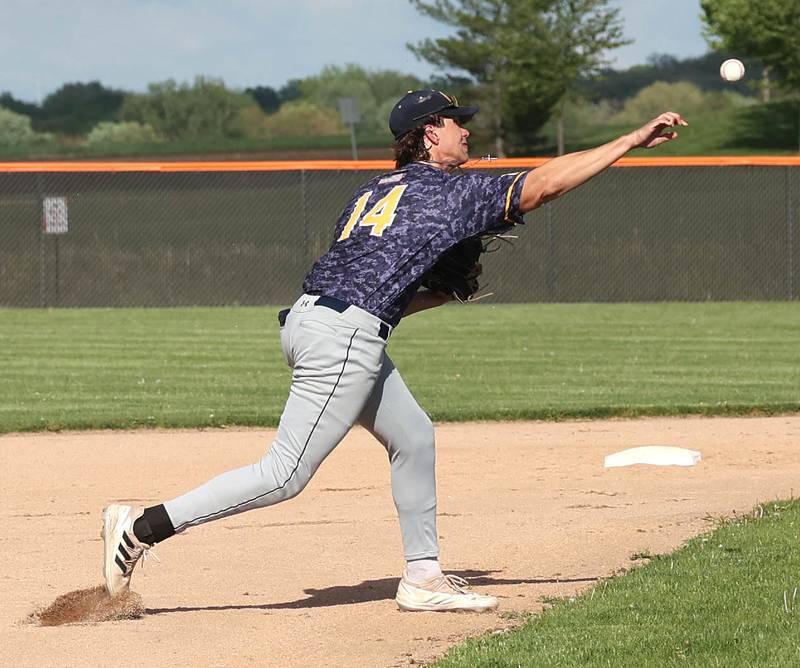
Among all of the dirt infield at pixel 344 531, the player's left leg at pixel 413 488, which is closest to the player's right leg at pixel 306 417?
the player's left leg at pixel 413 488

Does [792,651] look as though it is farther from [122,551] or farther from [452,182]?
[122,551]

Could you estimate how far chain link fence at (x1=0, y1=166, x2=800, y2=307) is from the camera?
20609 millimetres

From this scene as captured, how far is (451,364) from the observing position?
44.1 ft

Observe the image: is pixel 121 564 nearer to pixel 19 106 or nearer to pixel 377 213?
pixel 377 213

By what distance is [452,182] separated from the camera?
15.2 feet

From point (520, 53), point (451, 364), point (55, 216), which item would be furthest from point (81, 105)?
point (451, 364)

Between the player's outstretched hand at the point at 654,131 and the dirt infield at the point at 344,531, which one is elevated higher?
the player's outstretched hand at the point at 654,131

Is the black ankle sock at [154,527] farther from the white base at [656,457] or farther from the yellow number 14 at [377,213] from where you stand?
the white base at [656,457]

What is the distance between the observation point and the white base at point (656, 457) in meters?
8.27

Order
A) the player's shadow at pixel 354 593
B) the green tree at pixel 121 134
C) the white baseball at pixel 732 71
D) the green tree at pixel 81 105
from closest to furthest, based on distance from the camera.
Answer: the player's shadow at pixel 354 593, the white baseball at pixel 732 71, the green tree at pixel 121 134, the green tree at pixel 81 105

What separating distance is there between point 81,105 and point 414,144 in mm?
116522

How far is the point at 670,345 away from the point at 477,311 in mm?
5210

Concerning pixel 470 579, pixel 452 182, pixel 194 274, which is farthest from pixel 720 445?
pixel 194 274

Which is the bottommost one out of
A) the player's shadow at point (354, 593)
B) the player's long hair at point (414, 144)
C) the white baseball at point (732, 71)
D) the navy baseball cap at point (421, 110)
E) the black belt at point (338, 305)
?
the player's shadow at point (354, 593)
